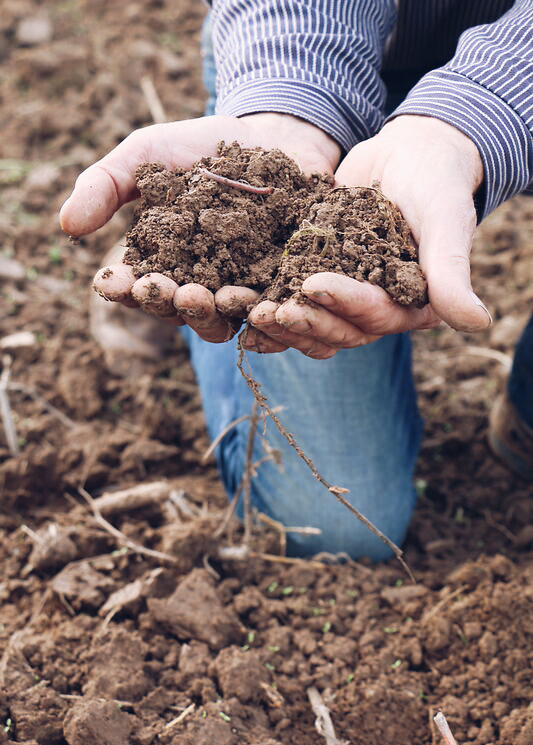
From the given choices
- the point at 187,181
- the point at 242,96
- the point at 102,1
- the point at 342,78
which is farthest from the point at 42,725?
the point at 102,1

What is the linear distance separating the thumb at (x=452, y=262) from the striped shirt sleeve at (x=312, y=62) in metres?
0.54

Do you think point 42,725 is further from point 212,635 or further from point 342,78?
point 342,78

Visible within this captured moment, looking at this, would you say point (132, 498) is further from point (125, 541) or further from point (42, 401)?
point (42, 401)

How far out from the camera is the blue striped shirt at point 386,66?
1.62m

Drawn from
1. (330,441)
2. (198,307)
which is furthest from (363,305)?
(330,441)

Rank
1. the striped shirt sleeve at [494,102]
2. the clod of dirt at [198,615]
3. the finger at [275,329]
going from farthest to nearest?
the clod of dirt at [198,615]
the striped shirt sleeve at [494,102]
the finger at [275,329]

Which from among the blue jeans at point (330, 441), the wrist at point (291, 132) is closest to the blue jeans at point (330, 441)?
the blue jeans at point (330, 441)

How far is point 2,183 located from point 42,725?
8.56 feet

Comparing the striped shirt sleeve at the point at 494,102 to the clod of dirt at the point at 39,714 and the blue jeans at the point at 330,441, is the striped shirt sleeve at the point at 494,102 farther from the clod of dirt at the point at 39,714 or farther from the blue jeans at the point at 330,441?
the clod of dirt at the point at 39,714

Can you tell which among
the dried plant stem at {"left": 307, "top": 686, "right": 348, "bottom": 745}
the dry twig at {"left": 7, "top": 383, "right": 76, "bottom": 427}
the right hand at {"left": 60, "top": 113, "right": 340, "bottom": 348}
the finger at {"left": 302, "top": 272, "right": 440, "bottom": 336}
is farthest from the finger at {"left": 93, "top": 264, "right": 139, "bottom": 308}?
the dry twig at {"left": 7, "top": 383, "right": 76, "bottom": 427}

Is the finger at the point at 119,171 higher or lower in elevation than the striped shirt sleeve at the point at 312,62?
lower

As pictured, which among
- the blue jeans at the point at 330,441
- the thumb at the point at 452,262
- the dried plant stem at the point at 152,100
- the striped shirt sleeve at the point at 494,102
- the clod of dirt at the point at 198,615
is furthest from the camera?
the dried plant stem at the point at 152,100

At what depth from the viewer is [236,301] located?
143cm

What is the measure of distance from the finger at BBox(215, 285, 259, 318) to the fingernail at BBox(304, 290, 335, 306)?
0.51 feet
